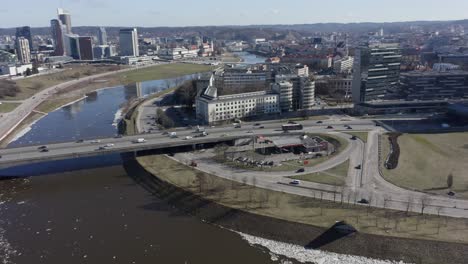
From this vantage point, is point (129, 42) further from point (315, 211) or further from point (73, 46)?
point (315, 211)

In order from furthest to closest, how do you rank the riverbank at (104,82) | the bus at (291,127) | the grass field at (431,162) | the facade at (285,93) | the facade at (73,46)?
the facade at (73,46) < the riverbank at (104,82) < the facade at (285,93) < the bus at (291,127) < the grass field at (431,162)

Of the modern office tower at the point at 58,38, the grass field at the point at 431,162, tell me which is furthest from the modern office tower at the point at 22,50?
the grass field at the point at 431,162

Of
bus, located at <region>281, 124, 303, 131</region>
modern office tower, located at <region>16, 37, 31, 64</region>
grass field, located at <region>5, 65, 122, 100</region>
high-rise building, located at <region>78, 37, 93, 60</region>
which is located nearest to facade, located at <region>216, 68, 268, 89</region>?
bus, located at <region>281, 124, 303, 131</region>

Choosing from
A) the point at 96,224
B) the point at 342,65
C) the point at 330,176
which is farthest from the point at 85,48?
the point at 330,176

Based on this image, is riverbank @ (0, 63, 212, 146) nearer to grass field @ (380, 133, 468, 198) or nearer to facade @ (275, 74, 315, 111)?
facade @ (275, 74, 315, 111)

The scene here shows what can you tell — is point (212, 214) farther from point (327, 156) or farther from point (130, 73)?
point (130, 73)

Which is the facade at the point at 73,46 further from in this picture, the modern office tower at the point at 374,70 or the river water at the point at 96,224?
the river water at the point at 96,224


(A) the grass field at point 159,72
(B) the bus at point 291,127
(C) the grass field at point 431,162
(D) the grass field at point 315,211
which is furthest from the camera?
(A) the grass field at point 159,72
